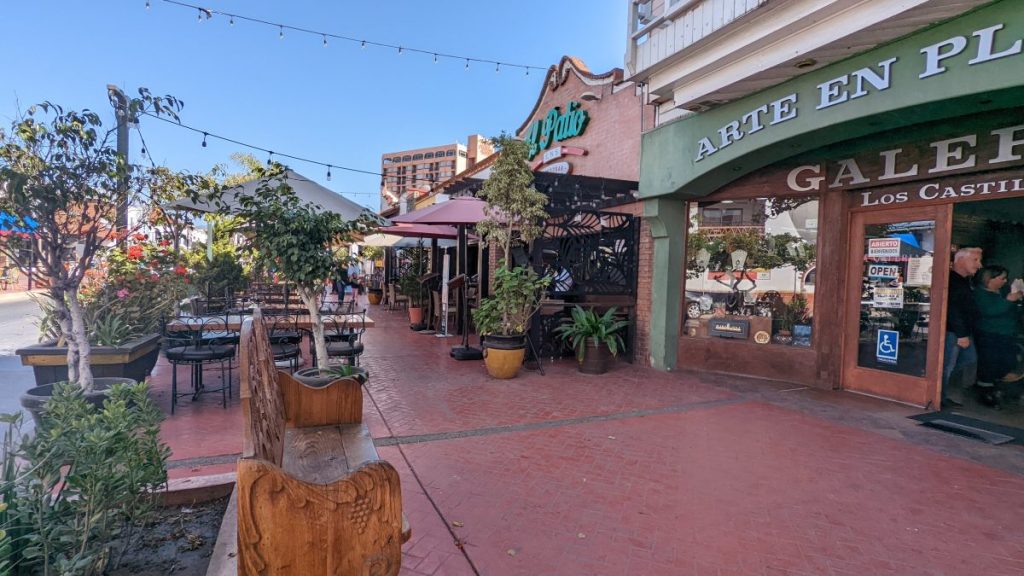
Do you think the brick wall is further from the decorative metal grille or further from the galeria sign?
the decorative metal grille

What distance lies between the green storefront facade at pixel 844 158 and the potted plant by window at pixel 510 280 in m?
1.86

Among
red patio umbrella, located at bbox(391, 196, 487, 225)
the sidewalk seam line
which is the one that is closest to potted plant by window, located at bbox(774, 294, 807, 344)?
the sidewalk seam line

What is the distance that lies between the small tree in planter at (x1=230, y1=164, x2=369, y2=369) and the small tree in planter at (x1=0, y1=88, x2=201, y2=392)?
929mm

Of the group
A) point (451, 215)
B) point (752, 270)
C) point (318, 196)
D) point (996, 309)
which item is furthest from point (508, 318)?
point (996, 309)

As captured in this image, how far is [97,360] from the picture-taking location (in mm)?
5117

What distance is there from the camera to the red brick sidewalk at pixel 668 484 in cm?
283

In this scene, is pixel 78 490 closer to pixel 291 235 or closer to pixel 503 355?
pixel 291 235

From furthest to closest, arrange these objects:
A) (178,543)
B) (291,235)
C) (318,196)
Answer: (318,196) → (291,235) → (178,543)

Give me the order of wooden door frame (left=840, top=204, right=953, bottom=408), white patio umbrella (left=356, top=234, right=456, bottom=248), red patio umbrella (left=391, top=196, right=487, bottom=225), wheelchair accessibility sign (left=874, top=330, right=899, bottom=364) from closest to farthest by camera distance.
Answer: wooden door frame (left=840, top=204, right=953, bottom=408)
wheelchair accessibility sign (left=874, top=330, right=899, bottom=364)
red patio umbrella (left=391, top=196, right=487, bottom=225)
white patio umbrella (left=356, top=234, right=456, bottom=248)

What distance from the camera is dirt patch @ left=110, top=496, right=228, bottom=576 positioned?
2178mm

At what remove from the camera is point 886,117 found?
4.70 meters

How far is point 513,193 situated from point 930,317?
4.97 metres

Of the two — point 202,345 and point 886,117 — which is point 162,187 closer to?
point 202,345

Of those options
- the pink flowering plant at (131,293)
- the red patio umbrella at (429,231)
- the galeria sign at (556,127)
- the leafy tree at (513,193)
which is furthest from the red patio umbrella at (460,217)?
the pink flowering plant at (131,293)
